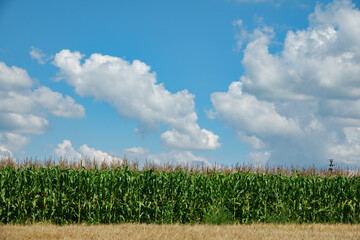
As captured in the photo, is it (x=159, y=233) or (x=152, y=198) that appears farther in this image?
(x=152, y=198)

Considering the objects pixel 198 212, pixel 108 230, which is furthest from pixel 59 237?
pixel 198 212

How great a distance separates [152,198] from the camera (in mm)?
17938

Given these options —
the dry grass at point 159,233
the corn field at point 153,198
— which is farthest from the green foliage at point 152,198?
the dry grass at point 159,233

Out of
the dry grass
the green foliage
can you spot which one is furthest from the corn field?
the dry grass

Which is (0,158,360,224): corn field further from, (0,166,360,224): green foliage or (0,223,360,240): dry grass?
(0,223,360,240): dry grass

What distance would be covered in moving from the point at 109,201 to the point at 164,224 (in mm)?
2822

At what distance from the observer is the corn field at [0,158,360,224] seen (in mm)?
17359

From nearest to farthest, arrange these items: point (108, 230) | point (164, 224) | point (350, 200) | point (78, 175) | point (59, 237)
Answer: point (59, 237) < point (108, 230) < point (164, 224) < point (78, 175) < point (350, 200)

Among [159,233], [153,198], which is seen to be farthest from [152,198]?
[159,233]

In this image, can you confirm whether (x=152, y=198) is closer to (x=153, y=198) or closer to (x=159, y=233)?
(x=153, y=198)

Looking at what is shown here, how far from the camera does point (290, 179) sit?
20.5m

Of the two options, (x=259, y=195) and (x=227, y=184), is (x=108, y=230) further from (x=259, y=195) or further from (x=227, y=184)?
(x=259, y=195)

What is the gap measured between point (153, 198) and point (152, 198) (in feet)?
0.19

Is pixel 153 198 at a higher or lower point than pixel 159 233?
higher
